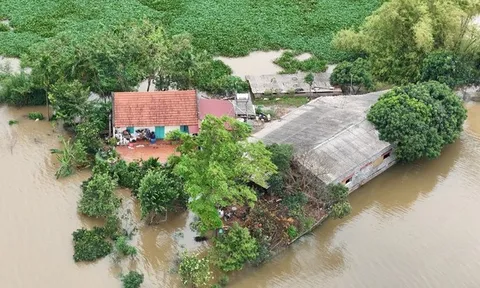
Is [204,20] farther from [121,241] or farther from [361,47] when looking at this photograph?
[121,241]

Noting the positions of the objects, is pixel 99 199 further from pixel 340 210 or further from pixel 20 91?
pixel 340 210

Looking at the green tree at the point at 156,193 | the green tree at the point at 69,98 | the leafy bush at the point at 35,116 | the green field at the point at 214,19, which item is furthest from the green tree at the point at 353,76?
the leafy bush at the point at 35,116

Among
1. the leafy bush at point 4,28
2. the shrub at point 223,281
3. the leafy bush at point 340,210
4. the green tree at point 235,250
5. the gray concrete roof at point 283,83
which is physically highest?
the leafy bush at point 4,28

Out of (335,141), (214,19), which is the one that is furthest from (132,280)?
(214,19)

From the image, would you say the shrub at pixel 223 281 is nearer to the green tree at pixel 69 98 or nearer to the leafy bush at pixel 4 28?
the green tree at pixel 69 98

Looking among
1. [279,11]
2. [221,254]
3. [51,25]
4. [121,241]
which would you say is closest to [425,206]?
[221,254]
